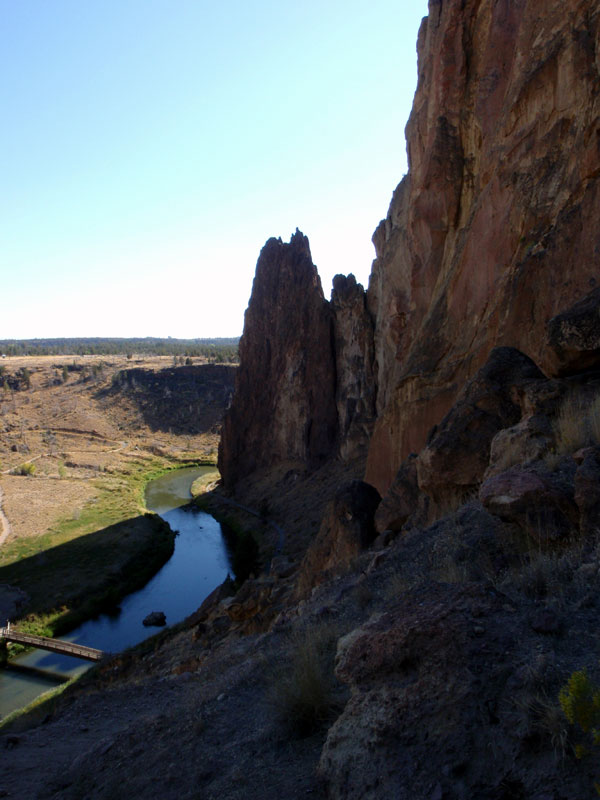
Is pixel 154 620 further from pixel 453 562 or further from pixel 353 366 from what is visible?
pixel 453 562

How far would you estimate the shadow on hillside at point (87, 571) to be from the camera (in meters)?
28.8

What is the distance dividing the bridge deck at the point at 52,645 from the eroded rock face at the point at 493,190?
14379mm

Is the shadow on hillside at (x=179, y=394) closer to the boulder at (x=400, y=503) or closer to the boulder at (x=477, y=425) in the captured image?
the boulder at (x=400, y=503)

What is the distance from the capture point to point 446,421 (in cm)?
975

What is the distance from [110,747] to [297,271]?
141 ft

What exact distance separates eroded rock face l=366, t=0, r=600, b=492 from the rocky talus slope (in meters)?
0.07

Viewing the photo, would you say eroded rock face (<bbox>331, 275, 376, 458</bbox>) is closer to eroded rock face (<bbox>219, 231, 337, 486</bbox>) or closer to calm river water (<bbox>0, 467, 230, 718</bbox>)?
eroded rock face (<bbox>219, 231, 337, 486</bbox>)

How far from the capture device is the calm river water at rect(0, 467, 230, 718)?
23531 mm

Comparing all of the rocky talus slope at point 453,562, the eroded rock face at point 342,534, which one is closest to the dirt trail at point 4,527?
the rocky talus slope at point 453,562

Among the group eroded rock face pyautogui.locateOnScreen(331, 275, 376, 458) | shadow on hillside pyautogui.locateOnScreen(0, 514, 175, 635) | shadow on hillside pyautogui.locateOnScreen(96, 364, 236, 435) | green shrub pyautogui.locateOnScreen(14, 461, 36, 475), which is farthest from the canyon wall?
shadow on hillside pyautogui.locateOnScreen(96, 364, 236, 435)

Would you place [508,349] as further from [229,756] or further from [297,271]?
[297,271]

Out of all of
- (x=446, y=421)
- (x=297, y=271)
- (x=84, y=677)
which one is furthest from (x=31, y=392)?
(x=446, y=421)

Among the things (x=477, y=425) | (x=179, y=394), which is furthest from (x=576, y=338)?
(x=179, y=394)

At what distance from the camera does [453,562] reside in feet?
19.5
